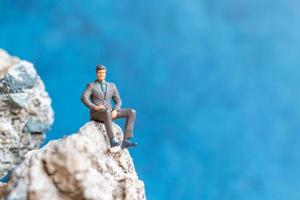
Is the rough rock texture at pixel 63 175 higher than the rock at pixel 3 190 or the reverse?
the reverse

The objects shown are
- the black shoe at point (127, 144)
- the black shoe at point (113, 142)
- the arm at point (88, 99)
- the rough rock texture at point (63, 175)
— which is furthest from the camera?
the black shoe at point (127, 144)

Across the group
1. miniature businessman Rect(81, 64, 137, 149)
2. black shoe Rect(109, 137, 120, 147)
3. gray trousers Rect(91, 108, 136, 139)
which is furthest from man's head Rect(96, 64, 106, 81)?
black shoe Rect(109, 137, 120, 147)

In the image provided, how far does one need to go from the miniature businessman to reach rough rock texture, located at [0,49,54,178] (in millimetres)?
6658

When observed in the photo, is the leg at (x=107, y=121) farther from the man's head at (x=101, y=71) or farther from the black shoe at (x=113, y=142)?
the man's head at (x=101, y=71)

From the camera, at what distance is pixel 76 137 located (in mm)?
6906

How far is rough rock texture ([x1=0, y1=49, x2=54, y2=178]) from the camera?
46.6 ft

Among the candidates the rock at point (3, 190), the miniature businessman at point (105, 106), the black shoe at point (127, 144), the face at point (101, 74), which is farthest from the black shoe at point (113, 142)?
the rock at point (3, 190)

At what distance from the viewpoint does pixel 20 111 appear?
14.7 m

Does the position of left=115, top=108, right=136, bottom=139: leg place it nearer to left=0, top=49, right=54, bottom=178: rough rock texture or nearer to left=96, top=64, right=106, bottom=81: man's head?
left=96, top=64, right=106, bottom=81: man's head

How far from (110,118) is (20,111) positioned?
7476mm

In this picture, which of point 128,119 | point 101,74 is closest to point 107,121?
point 128,119

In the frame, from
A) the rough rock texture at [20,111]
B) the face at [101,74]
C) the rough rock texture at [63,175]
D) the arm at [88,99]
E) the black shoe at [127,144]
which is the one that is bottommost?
the rough rock texture at [63,175]

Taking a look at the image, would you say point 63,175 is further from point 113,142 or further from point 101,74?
point 101,74

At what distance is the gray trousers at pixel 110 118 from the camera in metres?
7.89
